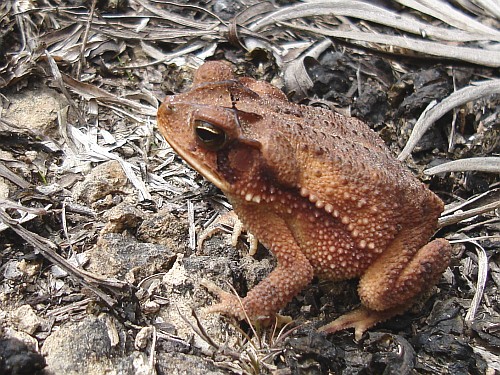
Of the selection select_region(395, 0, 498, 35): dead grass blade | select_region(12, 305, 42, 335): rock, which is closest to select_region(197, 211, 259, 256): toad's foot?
select_region(12, 305, 42, 335): rock

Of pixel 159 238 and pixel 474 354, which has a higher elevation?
pixel 474 354

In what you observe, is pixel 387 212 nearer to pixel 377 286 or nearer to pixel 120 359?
pixel 377 286

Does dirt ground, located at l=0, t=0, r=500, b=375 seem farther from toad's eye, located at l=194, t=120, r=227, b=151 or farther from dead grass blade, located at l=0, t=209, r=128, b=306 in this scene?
toad's eye, located at l=194, t=120, r=227, b=151

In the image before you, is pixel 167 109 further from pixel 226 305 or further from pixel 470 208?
pixel 470 208

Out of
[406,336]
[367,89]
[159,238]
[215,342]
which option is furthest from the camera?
[367,89]

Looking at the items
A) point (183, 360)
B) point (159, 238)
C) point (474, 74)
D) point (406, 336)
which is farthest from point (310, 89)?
point (183, 360)

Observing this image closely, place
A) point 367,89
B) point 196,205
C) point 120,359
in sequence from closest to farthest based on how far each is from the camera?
1. point 120,359
2. point 196,205
3. point 367,89

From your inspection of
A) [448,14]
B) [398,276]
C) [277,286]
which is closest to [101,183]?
[277,286]
